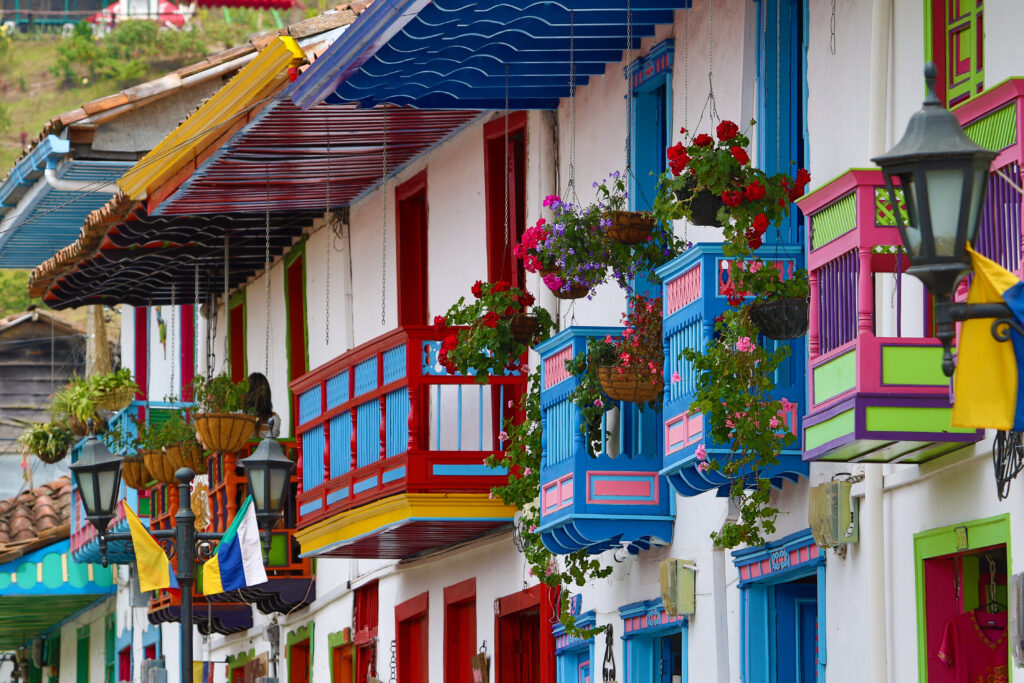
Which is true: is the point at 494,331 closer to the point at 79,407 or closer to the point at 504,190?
the point at 504,190

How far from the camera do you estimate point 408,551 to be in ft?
56.5

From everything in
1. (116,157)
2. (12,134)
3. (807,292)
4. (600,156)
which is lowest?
(807,292)

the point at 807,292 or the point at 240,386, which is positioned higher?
the point at 240,386

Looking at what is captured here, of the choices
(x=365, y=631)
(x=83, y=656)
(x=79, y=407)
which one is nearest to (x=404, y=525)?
(x=365, y=631)

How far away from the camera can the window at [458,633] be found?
16.5 metres

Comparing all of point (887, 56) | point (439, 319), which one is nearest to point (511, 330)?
point (439, 319)

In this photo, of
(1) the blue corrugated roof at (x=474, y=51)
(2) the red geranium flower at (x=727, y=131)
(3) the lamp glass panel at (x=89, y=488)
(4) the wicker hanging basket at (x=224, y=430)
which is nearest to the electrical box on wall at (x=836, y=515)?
(2) the red geranium flower at (x=727, y=131)

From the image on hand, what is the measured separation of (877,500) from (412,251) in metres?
8.76

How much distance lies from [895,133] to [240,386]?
39.2 ft

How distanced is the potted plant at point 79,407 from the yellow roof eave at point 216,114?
6835mm

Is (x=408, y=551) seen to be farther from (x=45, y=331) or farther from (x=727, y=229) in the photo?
(x=45, y=331)

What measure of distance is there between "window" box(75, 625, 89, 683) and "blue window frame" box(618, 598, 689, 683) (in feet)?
68.9

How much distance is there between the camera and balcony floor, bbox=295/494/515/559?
14.8 metres

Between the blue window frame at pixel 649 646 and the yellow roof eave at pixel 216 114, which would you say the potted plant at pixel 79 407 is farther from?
the blue window frame at pixel 649 646
